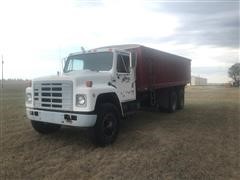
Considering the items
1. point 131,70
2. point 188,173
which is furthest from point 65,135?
point 188,173

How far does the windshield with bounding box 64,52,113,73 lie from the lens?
708 centimetres

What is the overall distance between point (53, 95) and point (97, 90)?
3.75 feet

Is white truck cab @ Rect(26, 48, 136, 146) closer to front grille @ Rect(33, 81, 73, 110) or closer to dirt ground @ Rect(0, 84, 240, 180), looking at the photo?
front grille @ Rect(33, 81, 73, 110)

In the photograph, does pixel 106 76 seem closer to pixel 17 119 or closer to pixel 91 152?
pixel 91 152

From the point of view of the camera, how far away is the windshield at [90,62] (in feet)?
23.2

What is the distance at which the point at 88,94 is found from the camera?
5668mm

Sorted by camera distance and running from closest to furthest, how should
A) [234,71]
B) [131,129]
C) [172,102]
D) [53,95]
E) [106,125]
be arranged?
[53,95] → [106,125] → [131,129] → [172,102] → [234,71]

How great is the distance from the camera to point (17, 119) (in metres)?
9.95

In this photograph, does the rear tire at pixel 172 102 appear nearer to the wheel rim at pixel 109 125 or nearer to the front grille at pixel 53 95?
the wheel rim at pixel 109 125

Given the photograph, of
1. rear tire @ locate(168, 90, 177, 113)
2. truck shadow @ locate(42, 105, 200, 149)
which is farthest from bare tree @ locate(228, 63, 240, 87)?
truck shadow @ locate(42, 105, 200, 149)

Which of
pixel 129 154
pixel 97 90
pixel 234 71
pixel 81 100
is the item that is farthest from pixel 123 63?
pixel 234 71

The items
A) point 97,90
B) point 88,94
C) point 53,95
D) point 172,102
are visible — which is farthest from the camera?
point 172,102

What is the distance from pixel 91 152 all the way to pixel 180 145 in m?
2.31

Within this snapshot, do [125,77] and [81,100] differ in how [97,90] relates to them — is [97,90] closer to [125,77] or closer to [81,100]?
[81,100]
